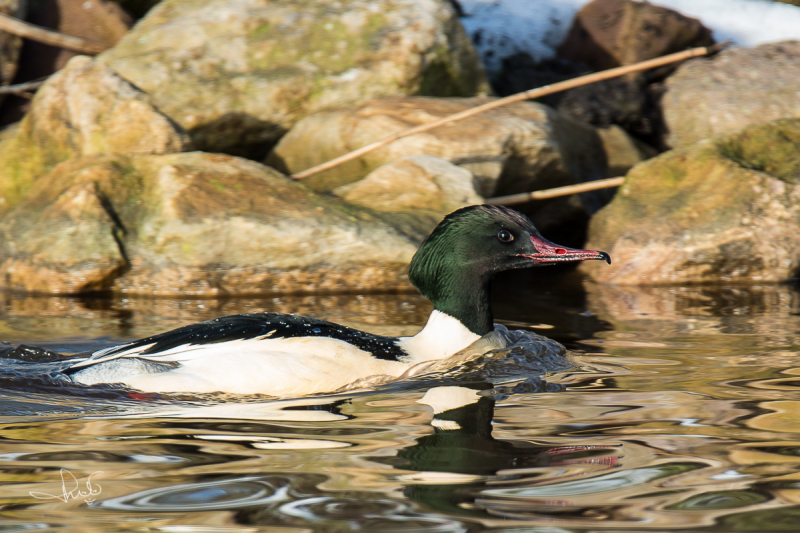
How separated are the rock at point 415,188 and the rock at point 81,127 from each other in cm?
162

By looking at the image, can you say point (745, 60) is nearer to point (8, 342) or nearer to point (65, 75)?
point (65, 75)

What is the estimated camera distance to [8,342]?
4.62m

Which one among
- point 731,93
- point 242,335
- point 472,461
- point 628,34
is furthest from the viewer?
point 628,34

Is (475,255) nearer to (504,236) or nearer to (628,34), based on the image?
(504,236)

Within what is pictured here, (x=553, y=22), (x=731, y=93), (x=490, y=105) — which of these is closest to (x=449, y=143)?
(x=490, y=105)

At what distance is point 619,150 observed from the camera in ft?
29.3

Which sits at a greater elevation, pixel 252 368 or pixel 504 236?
pixel 504 236

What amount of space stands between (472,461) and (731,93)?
733 centimetres

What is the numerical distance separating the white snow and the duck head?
20.8 ft

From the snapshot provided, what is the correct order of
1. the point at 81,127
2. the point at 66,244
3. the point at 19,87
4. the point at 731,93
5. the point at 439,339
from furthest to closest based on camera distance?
1. the point at 731,93
2. the point at 19,87
3. the point at 81,127
4. the point at 66,244
5. the point at 439,339

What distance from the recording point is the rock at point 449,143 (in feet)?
24.9

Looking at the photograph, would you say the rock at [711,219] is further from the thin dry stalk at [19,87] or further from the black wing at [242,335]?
the thin dry stalk at [19,87]

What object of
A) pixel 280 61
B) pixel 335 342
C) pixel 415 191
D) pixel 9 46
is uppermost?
pixel 9 46

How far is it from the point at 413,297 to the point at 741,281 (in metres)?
2.69
